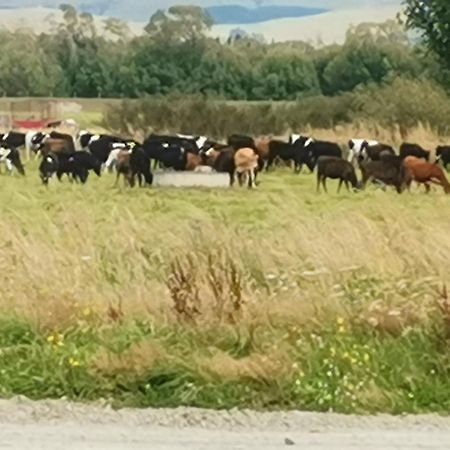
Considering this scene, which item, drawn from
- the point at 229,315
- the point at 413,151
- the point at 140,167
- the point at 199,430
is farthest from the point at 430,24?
the point at 199,430

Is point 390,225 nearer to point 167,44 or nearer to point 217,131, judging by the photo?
point 217,131

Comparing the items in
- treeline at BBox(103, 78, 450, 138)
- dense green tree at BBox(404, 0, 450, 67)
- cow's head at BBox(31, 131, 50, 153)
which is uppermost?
dense green tree at BBox(404, 0, 450, 67)

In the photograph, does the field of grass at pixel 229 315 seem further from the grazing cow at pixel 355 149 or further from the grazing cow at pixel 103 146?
the grazing cow at pixel 355 149

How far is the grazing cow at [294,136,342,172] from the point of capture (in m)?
33.3

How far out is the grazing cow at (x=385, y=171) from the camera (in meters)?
27.5

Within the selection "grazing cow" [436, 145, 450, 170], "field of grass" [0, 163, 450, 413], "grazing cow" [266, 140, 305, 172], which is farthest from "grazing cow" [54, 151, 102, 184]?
"field of grass" [0, 163, 450, 413]

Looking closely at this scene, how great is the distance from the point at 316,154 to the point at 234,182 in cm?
499

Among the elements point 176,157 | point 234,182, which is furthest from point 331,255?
point 176,157

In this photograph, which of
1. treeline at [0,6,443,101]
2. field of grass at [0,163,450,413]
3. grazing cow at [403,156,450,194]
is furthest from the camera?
treeline at [0,6,443,101]

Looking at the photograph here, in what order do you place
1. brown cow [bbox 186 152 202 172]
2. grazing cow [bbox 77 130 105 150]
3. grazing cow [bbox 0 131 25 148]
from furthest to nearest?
grazing cow [bbox 77 130 105 150] < grazing cow [bbox 0 131 25 148] < brown cow [bbox 186 152 202 172]

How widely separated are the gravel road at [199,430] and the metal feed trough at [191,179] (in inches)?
855

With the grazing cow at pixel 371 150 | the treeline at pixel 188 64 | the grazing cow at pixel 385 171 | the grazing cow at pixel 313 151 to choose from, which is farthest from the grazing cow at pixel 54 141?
the treeline at pixel 188 64

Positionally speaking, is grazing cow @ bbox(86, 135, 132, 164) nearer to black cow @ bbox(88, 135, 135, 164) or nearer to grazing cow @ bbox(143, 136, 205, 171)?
black cow @ bbox(88, 135, 135, 164)

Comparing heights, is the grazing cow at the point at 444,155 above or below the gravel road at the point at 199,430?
below
